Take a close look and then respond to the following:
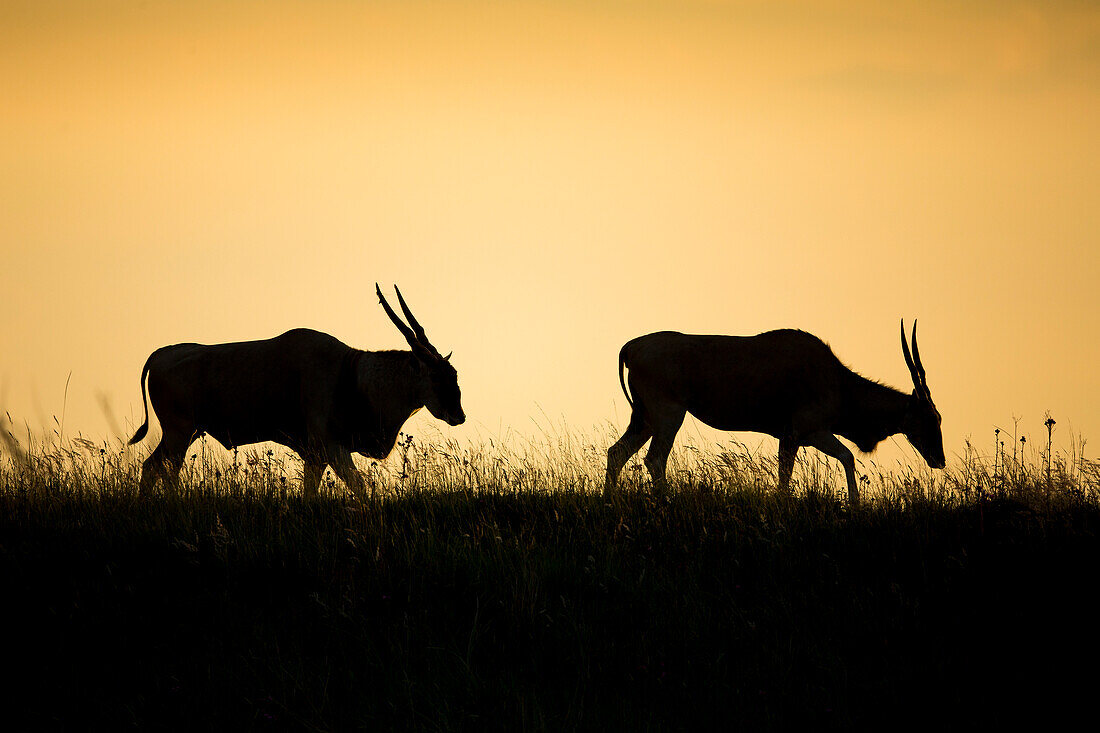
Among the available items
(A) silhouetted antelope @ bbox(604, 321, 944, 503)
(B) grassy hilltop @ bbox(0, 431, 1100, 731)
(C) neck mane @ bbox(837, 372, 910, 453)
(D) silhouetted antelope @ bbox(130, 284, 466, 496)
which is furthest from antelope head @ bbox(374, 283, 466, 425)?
(C) neck mane @ bbox(837, 372, 910, 453)

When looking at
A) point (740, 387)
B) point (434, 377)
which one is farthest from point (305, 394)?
point (740, 387)

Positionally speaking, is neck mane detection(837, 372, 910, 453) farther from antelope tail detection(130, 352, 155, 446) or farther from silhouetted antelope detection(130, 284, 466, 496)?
antelope tail detection(130, 352, 155, 446)

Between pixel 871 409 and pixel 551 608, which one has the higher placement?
pixel 871 409

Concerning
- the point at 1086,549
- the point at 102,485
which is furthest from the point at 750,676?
the point at 102,485

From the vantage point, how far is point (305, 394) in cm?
1202

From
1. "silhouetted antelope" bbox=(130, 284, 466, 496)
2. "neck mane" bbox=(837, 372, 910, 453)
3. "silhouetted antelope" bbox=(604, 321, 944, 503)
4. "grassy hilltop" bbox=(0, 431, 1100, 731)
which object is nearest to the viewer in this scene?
"grassy hilltop" bbox=(0, 431, 1100, 731)

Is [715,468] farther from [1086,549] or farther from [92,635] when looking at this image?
[92,635]

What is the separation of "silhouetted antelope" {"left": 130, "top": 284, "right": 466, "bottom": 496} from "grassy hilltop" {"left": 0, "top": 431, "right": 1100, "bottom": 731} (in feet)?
8.62

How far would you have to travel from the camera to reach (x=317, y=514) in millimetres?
9125

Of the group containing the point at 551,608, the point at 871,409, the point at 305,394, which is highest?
the point at 871,409

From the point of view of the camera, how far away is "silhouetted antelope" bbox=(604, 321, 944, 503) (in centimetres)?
1276

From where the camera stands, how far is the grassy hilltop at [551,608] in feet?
19.4

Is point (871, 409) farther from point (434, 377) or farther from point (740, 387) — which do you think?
point (434, 377)

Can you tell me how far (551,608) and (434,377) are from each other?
5.66 meters
